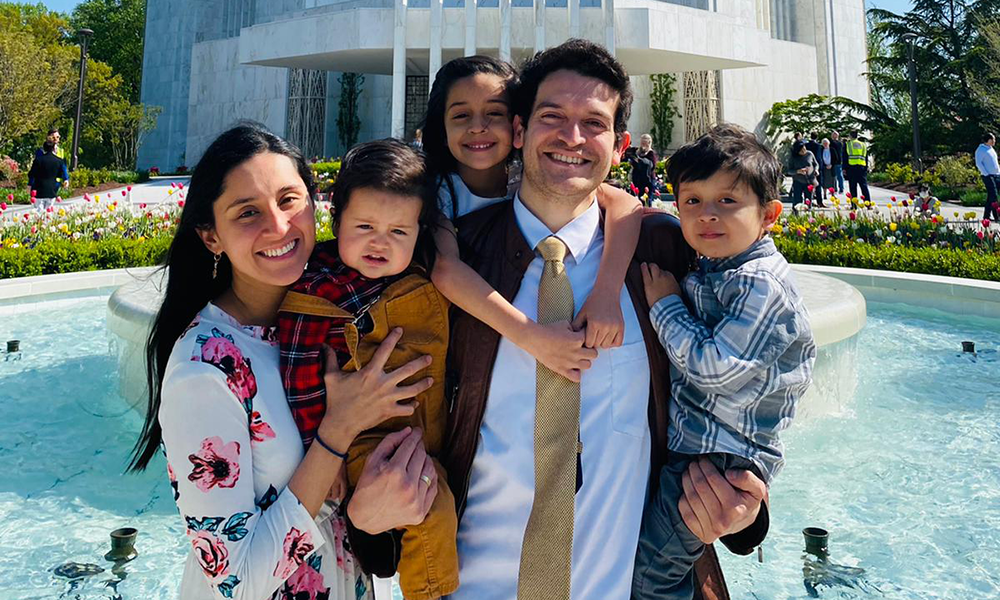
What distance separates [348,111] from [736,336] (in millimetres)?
27525

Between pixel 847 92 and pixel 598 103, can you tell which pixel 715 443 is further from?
pixel 847 92

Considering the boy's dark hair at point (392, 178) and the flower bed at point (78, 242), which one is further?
the flower bed at point (78, 242)

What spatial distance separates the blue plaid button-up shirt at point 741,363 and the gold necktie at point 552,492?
0.31 m

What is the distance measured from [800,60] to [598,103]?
31.3 meters

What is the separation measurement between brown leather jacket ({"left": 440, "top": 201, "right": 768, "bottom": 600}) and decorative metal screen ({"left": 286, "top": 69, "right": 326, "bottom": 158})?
27.2 m

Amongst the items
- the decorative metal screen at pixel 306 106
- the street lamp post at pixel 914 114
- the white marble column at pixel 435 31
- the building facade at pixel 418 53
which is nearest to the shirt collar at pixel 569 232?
the building facade at pixel 418 53

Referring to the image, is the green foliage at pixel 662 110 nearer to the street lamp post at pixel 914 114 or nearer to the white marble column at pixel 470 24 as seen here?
the street lamp post at pixel 914 114

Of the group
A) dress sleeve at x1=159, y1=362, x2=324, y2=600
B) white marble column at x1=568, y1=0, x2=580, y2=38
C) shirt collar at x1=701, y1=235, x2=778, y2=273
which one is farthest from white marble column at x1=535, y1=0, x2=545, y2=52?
dress sleeve at x1=159, y1=362, x2=324, y2=600

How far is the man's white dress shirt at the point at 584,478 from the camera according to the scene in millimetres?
1744

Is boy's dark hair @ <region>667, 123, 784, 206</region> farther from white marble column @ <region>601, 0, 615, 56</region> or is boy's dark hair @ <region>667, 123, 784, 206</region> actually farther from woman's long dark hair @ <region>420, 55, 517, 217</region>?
white marble column @ <region>601, 0, 615, 56</region>

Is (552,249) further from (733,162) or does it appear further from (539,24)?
(539,24)

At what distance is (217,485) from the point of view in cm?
148

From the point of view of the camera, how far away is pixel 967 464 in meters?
4.28

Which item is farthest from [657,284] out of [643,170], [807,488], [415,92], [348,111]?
[348,111]
